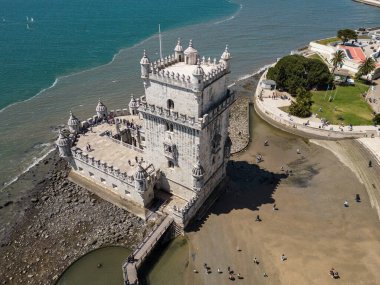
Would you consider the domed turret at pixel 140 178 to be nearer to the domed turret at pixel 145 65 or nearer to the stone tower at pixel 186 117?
the stone tower at pixel 186 117

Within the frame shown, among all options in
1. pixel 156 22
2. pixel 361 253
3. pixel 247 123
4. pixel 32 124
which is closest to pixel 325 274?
pixel 361 253

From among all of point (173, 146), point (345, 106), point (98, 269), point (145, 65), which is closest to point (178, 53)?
point (145, 65)

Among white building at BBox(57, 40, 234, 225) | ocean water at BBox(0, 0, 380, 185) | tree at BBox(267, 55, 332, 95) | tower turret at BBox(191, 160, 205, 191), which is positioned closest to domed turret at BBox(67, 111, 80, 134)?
white building at BBox(57, 40, 234, 225)

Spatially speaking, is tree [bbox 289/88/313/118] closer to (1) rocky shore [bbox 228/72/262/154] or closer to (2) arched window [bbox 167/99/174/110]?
(1) rocky shore [bbox 228/72/262/154]

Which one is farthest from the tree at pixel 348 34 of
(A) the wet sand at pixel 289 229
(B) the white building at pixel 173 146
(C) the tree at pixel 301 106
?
(B) the white building at pixel 173 146

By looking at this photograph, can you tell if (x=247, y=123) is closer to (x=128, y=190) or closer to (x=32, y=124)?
(x=128, y=190)
